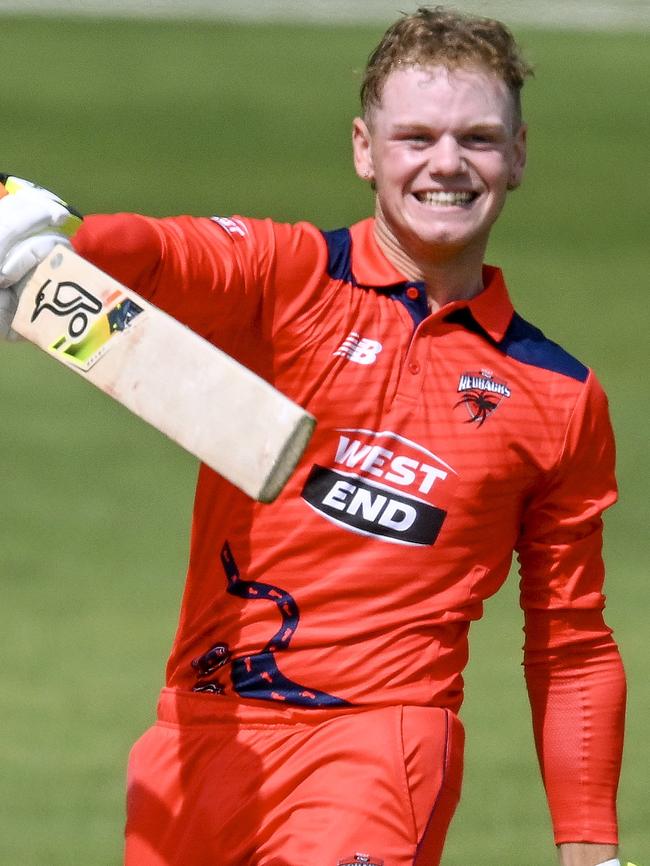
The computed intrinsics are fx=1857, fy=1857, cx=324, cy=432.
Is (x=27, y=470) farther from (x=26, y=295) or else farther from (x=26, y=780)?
(x=26, y=295)

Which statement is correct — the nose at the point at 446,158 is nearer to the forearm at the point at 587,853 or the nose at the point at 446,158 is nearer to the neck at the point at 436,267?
the neck at the point at 436,267

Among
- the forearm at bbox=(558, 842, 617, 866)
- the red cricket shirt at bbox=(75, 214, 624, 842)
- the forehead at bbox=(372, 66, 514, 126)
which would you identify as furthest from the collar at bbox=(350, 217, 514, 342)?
the forearm at bbox=(558, 842, 617, 866)

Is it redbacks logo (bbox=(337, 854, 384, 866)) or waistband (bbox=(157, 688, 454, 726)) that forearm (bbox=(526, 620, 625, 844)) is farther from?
redbacks logo (bbox=(337, 854, 384, 866))

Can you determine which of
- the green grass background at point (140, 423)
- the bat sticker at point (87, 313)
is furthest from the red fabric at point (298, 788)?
the green grass background at point (140, 423)

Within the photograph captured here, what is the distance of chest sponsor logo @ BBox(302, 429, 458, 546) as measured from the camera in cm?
326

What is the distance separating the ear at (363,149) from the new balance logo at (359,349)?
341 millimetres

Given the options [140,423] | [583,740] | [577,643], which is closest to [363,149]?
[577,643]

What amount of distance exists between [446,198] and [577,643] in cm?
87

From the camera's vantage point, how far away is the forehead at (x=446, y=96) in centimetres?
329

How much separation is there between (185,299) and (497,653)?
407 centimetres

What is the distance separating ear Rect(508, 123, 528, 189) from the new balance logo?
0.42 metres

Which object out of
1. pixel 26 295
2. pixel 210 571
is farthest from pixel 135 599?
pixel 26 295

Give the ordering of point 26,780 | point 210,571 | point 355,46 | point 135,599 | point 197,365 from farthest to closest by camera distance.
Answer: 1. point 355,46
2. point 135,599
3. point 26,780
4. point 210,571
5. point 197,365

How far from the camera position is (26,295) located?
9.48 feet
